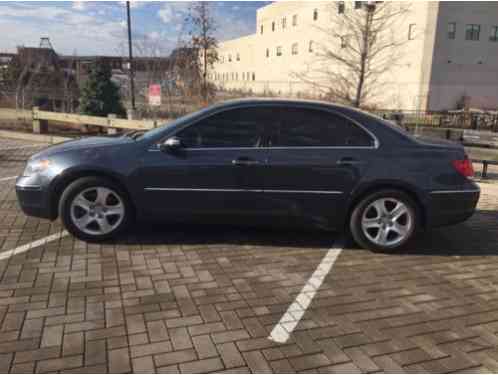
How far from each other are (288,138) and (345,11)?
20016 millimetres

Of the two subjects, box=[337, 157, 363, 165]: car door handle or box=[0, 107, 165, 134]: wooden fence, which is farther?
box=[0, 107, 165, 134]: wooden fence

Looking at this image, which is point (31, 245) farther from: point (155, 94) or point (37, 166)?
point (155, 94)

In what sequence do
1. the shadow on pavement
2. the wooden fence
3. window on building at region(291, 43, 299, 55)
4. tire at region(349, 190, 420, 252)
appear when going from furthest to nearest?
1. window on building at region(291, 43, 299, 55)
2. the wooden fence
3. the shadow on pavement
4. tire at region(349, 190, 420, 252)

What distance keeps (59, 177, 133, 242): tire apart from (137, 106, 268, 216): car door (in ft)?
0.90

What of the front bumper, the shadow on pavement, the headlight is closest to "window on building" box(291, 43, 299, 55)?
the shadow on pavement

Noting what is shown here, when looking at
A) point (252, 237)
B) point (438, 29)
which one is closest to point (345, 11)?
point (438, 29)

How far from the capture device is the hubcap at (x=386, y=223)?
4.79m

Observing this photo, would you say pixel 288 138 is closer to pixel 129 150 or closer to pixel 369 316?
pixel 129 150

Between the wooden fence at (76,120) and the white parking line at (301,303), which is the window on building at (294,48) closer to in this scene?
the wooden fence at (76,120)

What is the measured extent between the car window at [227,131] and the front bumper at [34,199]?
1.55 m

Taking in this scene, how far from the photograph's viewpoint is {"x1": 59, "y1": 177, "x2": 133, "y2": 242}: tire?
4676 millimetres

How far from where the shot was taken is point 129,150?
472 centimetres

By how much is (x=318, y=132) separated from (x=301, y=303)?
1.90m

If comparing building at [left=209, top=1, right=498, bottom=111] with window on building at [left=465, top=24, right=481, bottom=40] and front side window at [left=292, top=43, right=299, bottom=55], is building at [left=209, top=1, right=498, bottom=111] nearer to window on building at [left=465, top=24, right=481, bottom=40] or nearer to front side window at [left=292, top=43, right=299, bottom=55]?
window on building at [left=465, top=24, right=481, bottom=40]
